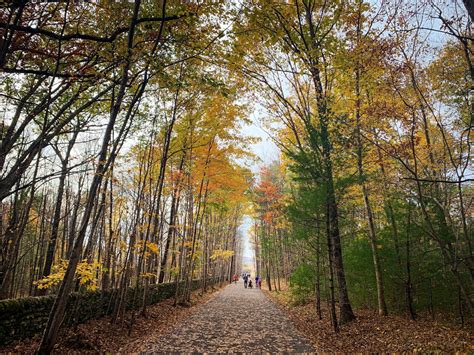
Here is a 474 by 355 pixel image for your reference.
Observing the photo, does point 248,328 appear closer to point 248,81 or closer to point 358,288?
point 358,288

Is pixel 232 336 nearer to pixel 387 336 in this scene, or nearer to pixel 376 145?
pixel 387 336

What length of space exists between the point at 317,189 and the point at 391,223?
4.26 m

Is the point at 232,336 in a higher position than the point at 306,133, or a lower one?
lower

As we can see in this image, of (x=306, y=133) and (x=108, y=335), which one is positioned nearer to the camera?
(x=108, y=335)

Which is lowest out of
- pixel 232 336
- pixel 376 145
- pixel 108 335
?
pixel 232 336

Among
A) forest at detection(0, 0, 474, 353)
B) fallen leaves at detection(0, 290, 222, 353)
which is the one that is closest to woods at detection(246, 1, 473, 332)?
forest at detection(0, 0, 474, 353)

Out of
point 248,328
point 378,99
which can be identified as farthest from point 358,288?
point 378,99

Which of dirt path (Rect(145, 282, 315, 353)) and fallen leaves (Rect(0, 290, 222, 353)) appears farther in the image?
dirt path (Rect(145, 282, 315, 353))

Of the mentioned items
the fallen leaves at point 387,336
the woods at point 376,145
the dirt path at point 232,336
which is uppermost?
the woods at point 376,145

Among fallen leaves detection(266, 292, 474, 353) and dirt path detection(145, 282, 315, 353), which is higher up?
fallen leaves detection(266, 292, 474, 353)

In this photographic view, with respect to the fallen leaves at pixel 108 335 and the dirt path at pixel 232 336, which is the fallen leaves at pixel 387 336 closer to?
the dirt path at pixel 232 336

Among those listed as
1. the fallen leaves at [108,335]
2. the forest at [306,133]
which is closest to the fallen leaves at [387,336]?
the forest at [306,133]

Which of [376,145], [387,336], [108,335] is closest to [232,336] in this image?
[108,335]

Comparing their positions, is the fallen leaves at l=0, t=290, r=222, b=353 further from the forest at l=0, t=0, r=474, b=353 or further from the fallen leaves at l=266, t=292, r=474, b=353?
the fallen leaves at l=266, t=292, r=474, b=353
